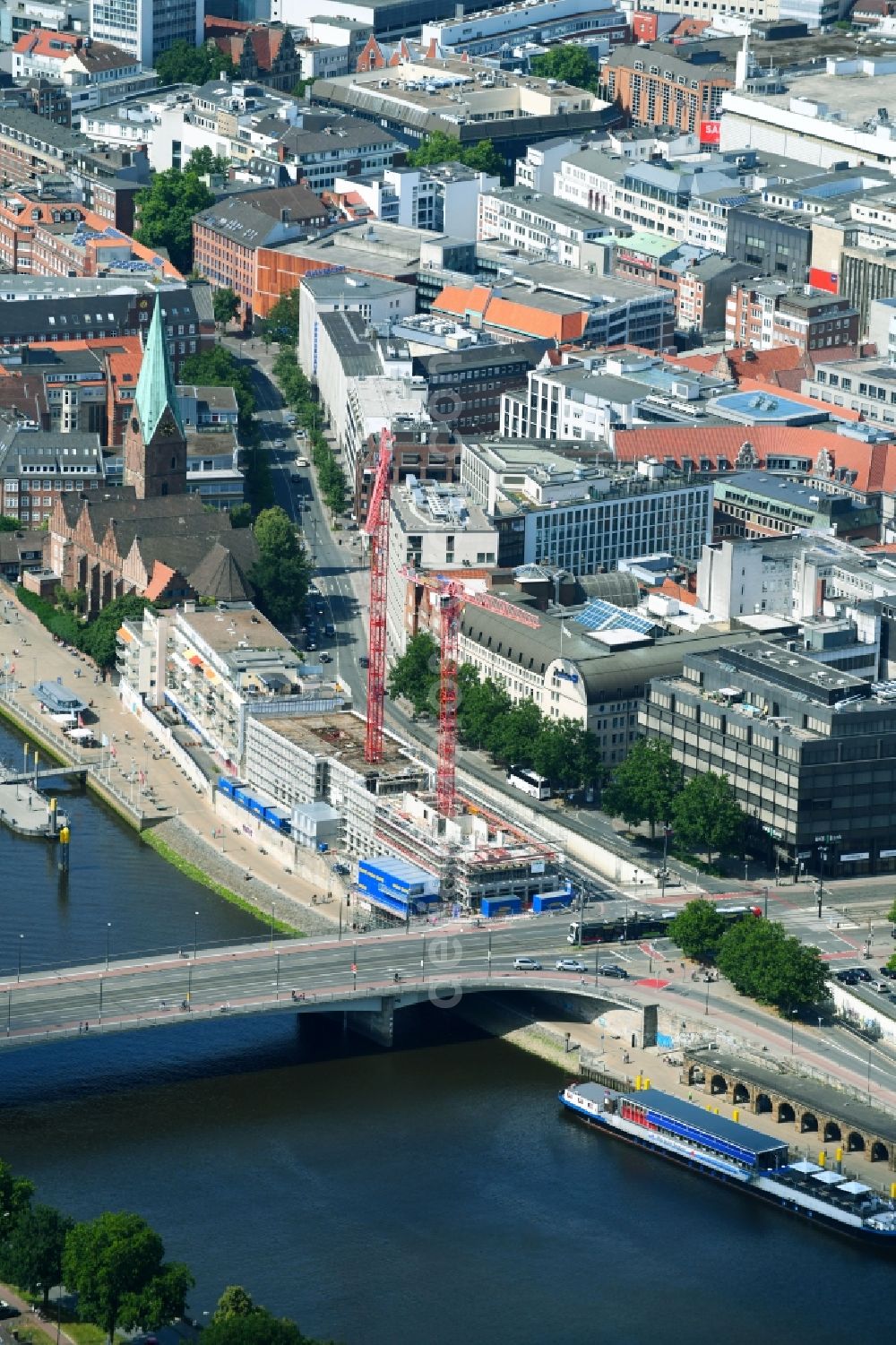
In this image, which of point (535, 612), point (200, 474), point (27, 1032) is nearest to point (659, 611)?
point (535, 612)

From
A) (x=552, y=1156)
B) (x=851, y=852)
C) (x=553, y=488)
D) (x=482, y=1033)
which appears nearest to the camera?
(x=552, y=1156)

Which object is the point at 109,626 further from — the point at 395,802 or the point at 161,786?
the point at 395,802

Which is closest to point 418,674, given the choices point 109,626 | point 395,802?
point 109,626

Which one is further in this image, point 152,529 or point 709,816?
point 152,529

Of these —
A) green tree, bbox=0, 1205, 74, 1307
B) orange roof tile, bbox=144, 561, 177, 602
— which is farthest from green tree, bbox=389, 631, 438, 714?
green tree, bbox=0, 1205, 74, 1307

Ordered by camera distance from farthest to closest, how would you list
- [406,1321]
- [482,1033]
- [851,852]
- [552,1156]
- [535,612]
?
[535,612] → [851,852] → [482,1033] → [552,1156] → [406,1321]

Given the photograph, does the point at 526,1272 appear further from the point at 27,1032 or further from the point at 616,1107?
the point at 27,1032
